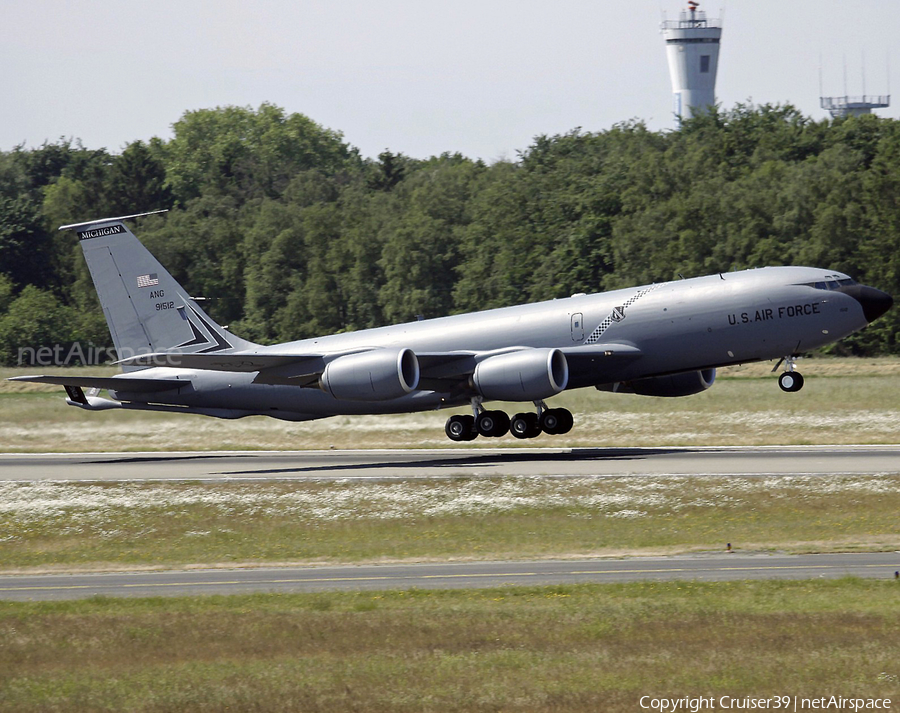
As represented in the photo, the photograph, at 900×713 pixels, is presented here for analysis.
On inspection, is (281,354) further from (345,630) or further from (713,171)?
(713,171)

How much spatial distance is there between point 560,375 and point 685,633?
2264 centimetres

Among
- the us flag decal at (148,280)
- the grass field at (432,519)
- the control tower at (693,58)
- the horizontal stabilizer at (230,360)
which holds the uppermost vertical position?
the control tower at (693,58)

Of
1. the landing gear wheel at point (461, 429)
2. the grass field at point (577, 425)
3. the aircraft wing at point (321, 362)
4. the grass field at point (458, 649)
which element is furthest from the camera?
the grass field at point (577, 425)

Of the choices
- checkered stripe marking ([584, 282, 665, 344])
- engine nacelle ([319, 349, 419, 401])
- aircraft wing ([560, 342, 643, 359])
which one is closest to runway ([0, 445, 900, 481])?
engine nacelle ([319, 349, 419, 401])

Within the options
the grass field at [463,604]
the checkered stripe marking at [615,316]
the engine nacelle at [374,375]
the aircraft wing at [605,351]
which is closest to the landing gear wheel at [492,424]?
the engine nacelle at [374,375]

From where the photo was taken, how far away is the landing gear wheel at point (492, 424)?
42.0 metres

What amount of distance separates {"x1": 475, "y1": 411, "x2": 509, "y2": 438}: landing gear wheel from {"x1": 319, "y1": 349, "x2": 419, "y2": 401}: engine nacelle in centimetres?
315

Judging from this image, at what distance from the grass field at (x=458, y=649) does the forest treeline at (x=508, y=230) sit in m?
63.5

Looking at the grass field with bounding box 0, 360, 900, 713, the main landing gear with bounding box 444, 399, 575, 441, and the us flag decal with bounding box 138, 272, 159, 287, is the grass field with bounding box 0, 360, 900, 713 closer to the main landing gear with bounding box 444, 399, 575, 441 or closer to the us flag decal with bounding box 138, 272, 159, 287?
the main landing gear with bounding box 444, 399, 575, 441

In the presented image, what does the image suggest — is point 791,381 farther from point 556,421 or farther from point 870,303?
point 556,421

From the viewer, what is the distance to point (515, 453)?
44.1 meters

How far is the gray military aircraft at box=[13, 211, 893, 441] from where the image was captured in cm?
3891

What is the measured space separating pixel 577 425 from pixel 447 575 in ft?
94.3

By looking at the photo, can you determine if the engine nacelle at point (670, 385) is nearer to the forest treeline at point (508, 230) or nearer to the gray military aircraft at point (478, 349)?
the gray military aircraft at point (478, 349)
